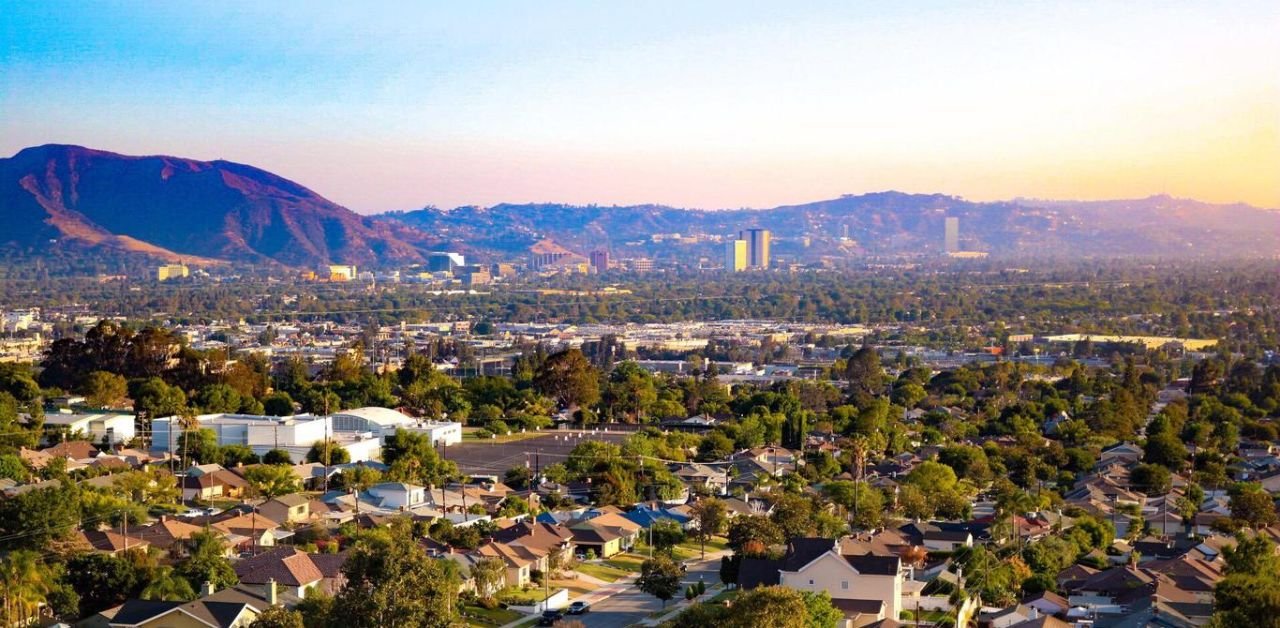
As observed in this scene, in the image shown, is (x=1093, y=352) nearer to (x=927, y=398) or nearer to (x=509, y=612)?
(x=927, y=398)

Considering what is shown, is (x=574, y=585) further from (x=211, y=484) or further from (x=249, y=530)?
(x=211, y=484)

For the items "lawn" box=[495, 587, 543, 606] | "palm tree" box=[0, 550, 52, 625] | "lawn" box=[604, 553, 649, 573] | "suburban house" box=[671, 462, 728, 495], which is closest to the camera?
"palm tree" box=[0, 550, 52, 625]

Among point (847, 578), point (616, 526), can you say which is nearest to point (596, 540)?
point (616, 526)

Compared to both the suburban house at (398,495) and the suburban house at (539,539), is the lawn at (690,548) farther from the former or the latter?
the suburban house at (398,495)

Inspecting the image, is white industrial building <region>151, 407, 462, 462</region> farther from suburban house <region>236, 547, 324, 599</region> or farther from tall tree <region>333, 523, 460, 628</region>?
tall tree <region>333, 523, 460, 628</region>

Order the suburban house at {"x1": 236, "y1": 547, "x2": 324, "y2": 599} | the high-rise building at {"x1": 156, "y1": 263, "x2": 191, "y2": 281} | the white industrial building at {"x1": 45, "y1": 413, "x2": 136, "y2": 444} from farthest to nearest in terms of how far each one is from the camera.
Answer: the high-rise building at {"x1": 156, "y1": 263, "x2": 191, "y2": 281} → the white industrial building at {"x1": 45, "y1": 413, "x2": 136, "y2": 444} → the suburban house at {"x1": 236, "y1": 547, "x2": 324, "y2": 599}

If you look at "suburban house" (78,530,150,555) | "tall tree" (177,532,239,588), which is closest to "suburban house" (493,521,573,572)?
"tall tree" (177,532,239,588)

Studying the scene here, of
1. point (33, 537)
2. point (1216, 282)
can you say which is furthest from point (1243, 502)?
point (1216, 282)
